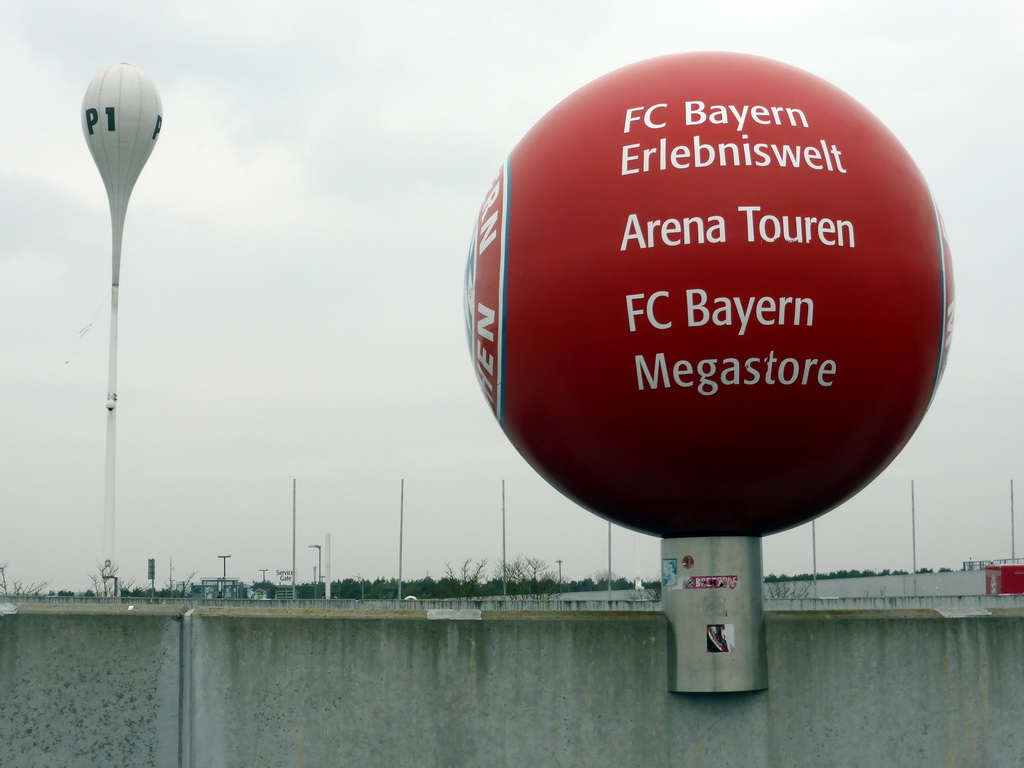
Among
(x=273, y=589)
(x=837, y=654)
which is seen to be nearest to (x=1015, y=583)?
(x=837, y=654)

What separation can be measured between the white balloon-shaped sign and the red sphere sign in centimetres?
2830

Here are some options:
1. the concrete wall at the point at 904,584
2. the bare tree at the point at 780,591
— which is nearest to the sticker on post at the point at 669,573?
the bare tree at the point at 780,591

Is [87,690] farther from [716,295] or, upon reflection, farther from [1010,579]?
[1010,579]

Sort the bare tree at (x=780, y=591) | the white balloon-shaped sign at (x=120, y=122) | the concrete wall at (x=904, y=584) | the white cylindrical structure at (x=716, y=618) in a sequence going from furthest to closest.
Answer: the concrete wall at (x=904, y=584) → the white balloon-shaped sign at (x=120, y=122) → the bare tree at (x=780, y=591) → the white cylindrical structure at (x=716, y=618)

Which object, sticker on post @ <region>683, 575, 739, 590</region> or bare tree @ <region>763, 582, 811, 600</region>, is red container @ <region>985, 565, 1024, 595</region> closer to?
bare tree @ <region>763, 582, 811, 600</region>

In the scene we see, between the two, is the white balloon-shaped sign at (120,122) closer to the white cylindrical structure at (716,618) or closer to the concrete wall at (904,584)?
the concrete wall at (904,584)

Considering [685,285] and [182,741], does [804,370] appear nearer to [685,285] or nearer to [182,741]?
[685,285]

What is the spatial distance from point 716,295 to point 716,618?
2016 mm

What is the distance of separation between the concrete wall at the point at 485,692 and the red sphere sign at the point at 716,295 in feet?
2.97

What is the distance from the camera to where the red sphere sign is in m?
6.52

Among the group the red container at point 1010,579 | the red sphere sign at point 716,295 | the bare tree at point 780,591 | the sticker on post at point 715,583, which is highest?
the red sphere sign at point 716,295

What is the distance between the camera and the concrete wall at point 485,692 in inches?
285

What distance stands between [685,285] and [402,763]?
3441 mm

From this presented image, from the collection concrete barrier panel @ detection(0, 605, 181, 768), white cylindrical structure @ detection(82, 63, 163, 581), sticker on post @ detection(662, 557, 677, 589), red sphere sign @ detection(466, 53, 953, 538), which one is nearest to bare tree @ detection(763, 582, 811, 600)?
sticker on post @ detection(662, 557, 677, 589)
